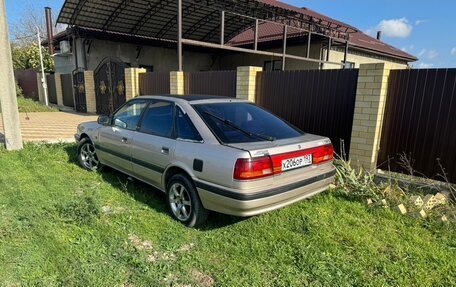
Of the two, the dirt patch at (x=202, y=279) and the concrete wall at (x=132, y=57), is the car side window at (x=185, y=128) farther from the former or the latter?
the concrete wall at (x=132, y=57)

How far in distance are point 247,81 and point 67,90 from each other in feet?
44.5

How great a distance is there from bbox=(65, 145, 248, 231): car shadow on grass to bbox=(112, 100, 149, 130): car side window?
2.86 feet

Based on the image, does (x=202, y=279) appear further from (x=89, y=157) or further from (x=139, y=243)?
(x=89, y=157)

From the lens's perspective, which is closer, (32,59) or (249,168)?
(249,168)

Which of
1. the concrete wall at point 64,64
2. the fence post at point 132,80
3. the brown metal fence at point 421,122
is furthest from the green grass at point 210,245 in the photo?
the concrete wall at point 64,64

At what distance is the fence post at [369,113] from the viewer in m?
5.01

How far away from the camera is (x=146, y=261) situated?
9.25 ft

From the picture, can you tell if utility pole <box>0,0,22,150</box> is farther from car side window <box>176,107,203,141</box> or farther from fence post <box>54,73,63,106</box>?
fence post <box>54,73,63,106</box>

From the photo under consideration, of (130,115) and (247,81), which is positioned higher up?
(247,81)

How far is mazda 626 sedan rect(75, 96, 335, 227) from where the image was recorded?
9.79 feet

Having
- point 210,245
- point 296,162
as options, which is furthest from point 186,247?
point 296,162

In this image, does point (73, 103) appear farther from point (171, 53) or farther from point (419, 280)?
point (419, 280)

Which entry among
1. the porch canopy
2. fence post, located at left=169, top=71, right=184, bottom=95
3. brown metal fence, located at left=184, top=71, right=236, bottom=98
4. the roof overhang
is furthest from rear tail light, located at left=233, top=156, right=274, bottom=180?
the roof overhang

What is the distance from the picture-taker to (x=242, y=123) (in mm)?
3650
